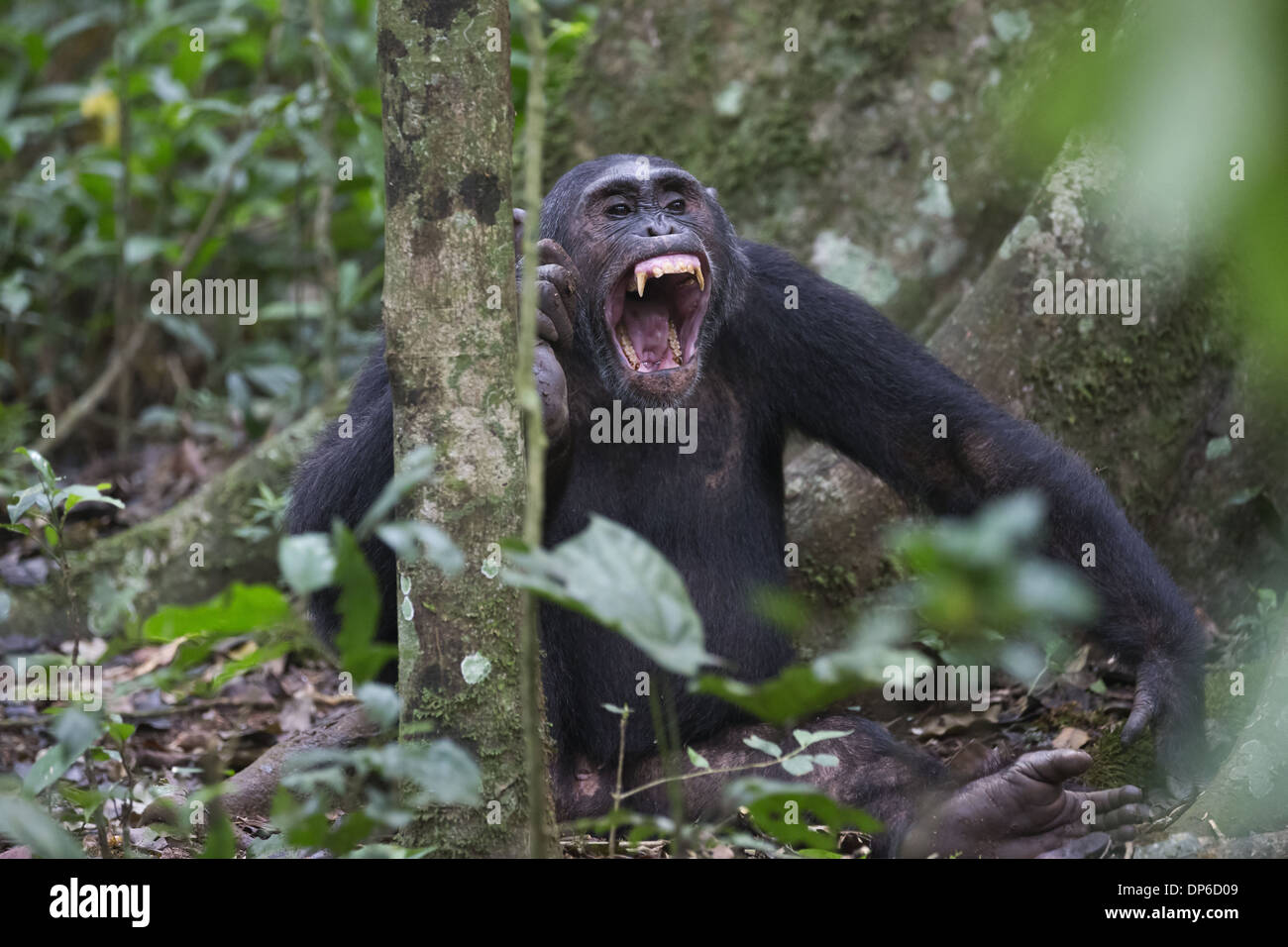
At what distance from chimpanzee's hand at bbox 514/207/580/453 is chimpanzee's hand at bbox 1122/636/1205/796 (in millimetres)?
2119

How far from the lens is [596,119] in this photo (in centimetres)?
711

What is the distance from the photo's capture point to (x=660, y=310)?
496cm

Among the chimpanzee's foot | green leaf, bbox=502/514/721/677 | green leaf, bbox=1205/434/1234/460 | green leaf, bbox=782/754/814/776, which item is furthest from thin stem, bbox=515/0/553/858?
green leaf, bbox=1205/434/1234/460

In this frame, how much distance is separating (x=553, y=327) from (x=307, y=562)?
6.88ft

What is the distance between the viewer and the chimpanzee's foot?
3.74 meters

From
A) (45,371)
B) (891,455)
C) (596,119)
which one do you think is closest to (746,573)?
(891,455)

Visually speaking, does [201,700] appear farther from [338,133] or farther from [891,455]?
[338,133]

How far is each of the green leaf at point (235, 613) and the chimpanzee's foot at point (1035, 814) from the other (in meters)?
2.38

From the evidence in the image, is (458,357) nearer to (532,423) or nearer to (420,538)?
(532,423)

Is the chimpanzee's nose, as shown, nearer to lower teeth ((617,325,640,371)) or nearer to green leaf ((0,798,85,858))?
lower teeth ((617,325,640,371))

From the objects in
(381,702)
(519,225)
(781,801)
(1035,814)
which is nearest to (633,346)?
(519,225)

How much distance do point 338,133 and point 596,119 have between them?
2491 mm

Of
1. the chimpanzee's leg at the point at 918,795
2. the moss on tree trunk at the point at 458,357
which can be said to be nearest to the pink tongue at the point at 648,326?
A: the chimpanzee's leg at the point at 918,795

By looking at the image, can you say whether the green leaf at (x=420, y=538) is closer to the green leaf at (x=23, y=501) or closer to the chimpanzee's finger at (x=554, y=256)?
the green leaf at (x=23, y=501)
